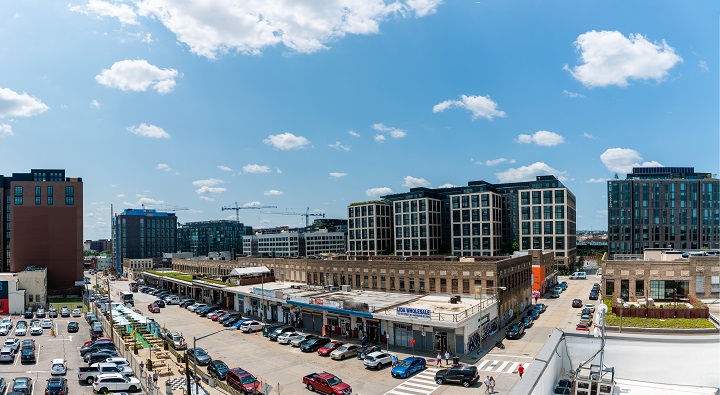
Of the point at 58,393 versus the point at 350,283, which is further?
the point at 350,283

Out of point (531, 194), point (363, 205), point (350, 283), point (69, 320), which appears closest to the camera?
point (350, 283)

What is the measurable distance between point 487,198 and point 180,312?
9402 centimetres

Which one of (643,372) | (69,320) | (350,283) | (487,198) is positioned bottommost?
(69,320)

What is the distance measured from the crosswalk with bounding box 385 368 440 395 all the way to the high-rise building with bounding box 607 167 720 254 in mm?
140393

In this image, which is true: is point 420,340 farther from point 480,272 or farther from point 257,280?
point 257,280

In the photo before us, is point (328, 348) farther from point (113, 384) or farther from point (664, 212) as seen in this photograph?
point (664, 212)

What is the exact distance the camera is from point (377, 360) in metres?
43.2

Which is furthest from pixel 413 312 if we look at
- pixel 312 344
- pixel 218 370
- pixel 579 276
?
pixel 579 276

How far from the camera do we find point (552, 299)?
3391 inches

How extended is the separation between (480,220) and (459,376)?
358 ft

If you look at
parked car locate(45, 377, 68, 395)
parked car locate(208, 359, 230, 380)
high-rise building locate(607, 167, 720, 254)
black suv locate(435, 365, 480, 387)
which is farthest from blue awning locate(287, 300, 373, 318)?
high-rise building locate(607, 167, 720, 254)

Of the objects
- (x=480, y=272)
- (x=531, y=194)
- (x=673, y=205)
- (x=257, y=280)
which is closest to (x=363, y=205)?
(x=531, y=194)

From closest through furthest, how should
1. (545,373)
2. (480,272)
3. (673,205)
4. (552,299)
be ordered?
(545,373) → (480,272) → (552,299) → (673,205)

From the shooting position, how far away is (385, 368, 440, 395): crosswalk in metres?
36.5
